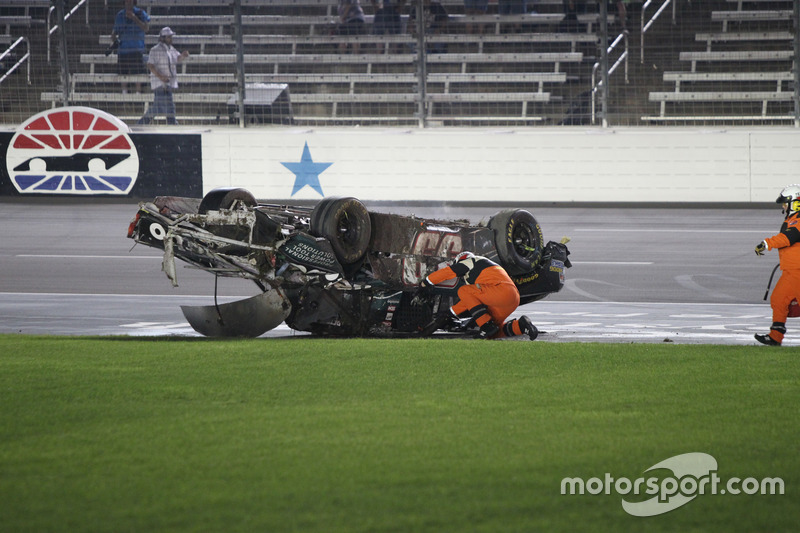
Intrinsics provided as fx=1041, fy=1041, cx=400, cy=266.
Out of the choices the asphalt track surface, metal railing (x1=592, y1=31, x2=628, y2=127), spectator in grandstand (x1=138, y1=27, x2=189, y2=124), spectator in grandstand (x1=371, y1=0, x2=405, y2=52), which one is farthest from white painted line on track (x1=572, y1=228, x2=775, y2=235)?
spectator in grandstand (x1=138, y1=27, x2=189, y2=124)

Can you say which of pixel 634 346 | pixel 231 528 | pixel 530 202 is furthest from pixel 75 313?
pixel 530 202

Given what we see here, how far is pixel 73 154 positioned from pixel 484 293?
11.9m

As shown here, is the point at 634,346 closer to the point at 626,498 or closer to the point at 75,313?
the point at 626,498

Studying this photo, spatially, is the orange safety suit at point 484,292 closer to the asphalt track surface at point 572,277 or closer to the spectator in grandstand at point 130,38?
the asphalt track surface at point 572,277

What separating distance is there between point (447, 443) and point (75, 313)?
23.4 ft

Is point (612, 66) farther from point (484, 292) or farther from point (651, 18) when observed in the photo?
point (484, 292)

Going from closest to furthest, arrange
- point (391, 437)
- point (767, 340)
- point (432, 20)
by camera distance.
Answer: point (391, 437) < point (767, 340) < point (432, 20)

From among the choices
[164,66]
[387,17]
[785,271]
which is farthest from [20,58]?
[785,271]

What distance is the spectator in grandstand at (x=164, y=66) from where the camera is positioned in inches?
768

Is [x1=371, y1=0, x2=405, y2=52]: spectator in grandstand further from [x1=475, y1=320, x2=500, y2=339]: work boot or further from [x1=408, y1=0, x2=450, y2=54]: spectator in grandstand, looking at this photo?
[x1=475, y1=320, x2=500, y2=339]: work boot

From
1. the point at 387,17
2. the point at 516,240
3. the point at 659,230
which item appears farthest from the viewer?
the point at 387,17

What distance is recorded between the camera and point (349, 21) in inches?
775

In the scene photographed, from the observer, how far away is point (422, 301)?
9.49 meters

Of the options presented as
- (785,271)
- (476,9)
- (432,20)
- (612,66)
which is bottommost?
(785,271)
